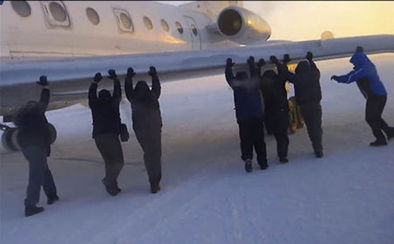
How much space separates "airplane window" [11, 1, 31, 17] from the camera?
9.80m

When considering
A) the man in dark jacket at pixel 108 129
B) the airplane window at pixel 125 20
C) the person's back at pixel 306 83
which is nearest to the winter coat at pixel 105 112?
the man in dark jacket at pixel 108 129

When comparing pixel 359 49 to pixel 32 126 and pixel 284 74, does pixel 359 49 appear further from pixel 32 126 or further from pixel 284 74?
pixel 32 126

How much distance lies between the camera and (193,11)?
1666 cm

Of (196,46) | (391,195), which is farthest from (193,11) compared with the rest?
(391,195)

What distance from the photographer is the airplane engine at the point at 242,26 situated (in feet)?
44.9

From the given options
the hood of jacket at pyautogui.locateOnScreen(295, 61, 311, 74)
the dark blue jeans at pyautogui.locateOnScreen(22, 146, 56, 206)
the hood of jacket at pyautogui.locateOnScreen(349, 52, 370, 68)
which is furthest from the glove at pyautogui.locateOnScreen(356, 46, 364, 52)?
the dark blue jeans at pyautogui.locateOnScreen(22, 146, 56, 206)

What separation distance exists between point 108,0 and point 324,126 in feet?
20.0

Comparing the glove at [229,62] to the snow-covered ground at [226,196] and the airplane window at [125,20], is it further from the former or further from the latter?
the airplane window at [125,20]

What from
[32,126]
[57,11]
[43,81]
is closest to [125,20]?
[57,11]

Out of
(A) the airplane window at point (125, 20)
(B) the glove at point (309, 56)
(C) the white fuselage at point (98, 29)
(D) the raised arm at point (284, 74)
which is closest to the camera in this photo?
(D) the raised arm at point (284, 74)

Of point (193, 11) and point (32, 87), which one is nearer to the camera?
point (32, 87)

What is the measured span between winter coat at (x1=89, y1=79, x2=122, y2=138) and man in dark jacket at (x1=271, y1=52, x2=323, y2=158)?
2540 mm

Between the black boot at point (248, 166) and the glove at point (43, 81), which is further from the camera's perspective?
the black boot at point (248, 166)

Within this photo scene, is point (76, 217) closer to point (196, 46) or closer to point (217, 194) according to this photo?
point (217, 194)
